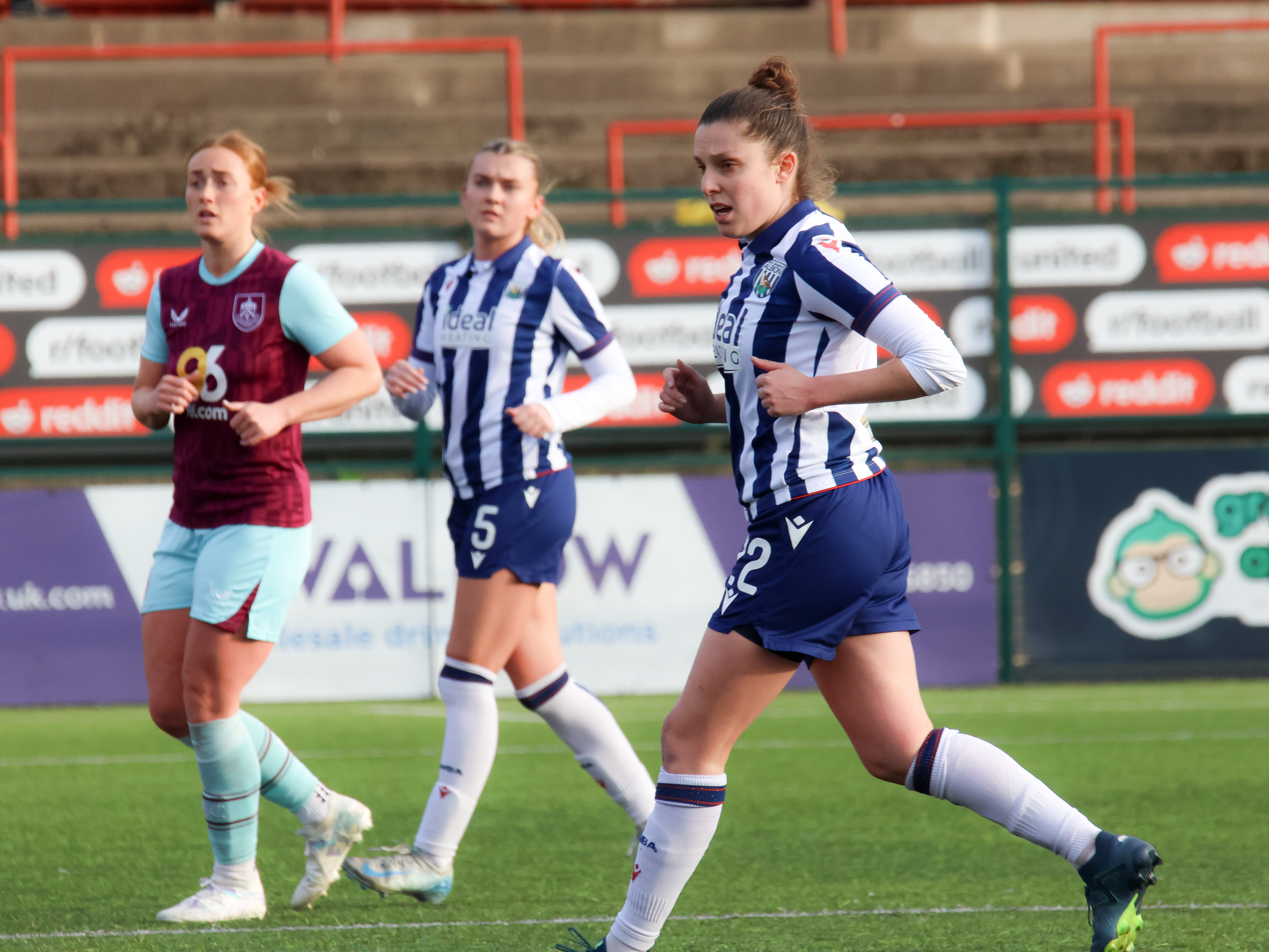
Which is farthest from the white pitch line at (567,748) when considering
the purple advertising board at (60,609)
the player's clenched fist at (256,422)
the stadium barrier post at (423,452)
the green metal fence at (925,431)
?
the player's clenched fist at (256,422)

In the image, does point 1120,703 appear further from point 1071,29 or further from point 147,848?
point 1071,29

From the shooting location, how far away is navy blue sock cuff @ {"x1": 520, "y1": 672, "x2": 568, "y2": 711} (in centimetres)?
461

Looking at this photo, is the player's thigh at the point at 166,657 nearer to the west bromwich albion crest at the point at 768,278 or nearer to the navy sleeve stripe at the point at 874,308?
the west bromwich albion crest at the point at 768,278

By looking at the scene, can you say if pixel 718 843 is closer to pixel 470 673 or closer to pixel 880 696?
pixel 470 673

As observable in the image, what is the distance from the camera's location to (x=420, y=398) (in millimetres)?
4605

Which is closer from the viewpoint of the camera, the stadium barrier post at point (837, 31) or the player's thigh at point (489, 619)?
the player's thigh at point (489, 619)

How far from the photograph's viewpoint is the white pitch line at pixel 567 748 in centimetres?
714

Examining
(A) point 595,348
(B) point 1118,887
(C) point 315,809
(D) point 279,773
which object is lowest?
(C) point 315,809

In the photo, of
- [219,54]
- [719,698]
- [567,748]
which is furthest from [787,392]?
[219,54]

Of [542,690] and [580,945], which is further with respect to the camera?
[542,690]

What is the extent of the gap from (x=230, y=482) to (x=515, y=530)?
83 centimetres

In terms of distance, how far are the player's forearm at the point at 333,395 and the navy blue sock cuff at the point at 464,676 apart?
805 mm

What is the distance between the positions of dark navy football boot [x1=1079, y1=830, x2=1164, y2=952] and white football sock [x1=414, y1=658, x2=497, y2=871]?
1791 mm

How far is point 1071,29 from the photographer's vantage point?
49.7 feet
